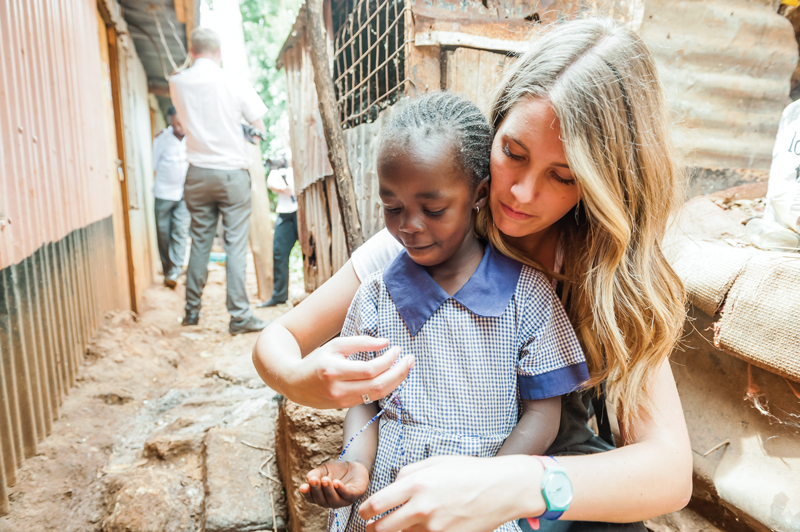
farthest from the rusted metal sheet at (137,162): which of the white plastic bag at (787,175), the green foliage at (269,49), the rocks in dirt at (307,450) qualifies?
the green foliage at (269,49)

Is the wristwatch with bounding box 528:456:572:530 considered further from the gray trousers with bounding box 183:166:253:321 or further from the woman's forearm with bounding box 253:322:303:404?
the gray trousers with bounding box 183:166:253:321

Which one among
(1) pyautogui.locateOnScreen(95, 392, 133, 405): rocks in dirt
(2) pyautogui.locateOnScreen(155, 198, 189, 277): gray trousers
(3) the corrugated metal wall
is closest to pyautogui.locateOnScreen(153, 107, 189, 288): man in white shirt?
(2) pyautogui.locateOnScreen(155, 198, 189, 277): gray trousers

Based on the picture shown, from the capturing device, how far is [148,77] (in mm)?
8453

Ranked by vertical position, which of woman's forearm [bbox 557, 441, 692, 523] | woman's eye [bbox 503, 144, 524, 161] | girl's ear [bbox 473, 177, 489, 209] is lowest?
woman's forearm [bbox 557, 441, 692, 523]

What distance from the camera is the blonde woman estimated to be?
1.02 m

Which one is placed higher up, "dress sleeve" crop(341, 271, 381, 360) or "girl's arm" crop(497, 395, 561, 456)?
"dress sleeve" crop(341, 271, 381, 360)

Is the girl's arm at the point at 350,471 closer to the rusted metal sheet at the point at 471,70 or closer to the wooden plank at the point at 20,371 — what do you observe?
the wooden plank at the point at 20,371

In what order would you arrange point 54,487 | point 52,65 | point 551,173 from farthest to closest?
point 52,65 < point 54,487 < point 551,173

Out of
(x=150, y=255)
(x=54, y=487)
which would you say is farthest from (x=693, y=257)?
(x=150, y=255)

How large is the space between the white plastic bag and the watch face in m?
1.43

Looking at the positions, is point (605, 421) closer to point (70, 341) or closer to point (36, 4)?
point (70, 341)

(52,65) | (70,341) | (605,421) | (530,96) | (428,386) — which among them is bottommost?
(70,341)

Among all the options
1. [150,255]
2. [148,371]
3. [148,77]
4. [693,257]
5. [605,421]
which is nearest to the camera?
[605,421]

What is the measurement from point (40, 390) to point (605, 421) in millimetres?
2621
